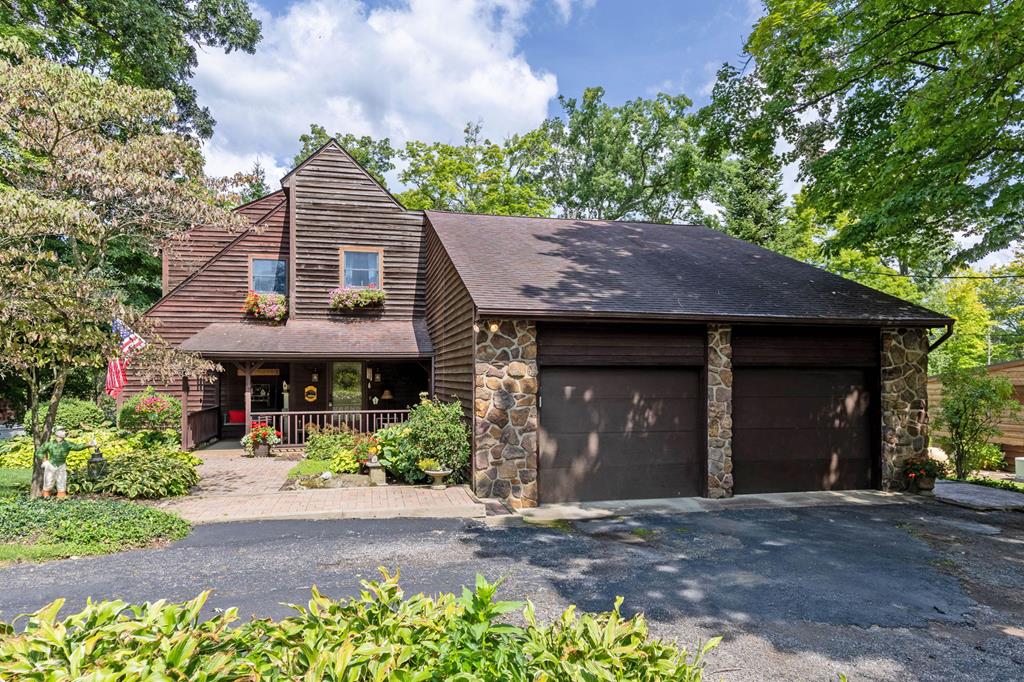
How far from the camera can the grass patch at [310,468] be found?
9.88 m

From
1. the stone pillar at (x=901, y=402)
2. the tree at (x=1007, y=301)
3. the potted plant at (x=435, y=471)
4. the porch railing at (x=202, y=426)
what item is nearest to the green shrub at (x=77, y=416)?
the porch railing at (x=202, y=426)

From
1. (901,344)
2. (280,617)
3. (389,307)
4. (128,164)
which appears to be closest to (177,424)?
(389,307)

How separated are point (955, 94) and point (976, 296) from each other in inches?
1109

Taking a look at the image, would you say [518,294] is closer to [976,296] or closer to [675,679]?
[675,679]

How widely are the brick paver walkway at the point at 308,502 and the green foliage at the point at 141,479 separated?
0.96 feet

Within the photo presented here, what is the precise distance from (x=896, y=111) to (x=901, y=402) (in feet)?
21.6

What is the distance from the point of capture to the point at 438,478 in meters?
9.15

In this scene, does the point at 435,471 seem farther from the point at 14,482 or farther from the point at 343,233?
the point at 343,233

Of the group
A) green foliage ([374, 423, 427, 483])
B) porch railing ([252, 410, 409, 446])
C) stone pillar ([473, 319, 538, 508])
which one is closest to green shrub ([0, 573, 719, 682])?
stone pillar ([473, 319, 538, 508])

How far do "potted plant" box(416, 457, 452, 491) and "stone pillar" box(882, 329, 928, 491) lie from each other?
804cm

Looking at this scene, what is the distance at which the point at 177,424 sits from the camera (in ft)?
46.5

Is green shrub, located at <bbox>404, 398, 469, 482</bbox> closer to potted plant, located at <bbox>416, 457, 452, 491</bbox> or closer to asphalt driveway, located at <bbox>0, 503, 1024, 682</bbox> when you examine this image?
potted plant, located at <bbox>416, 457, 452, 491</bbox>

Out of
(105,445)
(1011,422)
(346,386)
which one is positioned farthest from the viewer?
(346,386)

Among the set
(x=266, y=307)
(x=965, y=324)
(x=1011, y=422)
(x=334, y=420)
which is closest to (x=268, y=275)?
(x=266, y=307)
